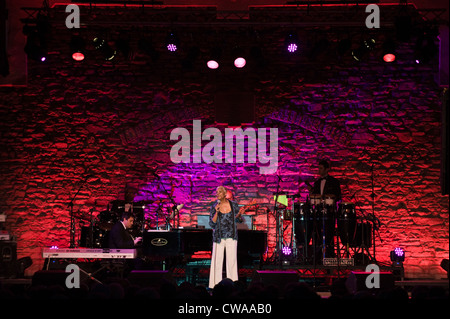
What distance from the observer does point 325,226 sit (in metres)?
9.80

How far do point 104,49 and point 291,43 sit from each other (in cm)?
355

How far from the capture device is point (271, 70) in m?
11.6

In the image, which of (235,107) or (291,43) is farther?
(235,107)

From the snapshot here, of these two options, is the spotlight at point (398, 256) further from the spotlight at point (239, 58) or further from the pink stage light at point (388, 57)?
the spotlight at point (239, 58)

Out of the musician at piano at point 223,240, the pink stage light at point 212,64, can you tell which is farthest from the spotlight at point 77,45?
the musician at piano at point 223,240

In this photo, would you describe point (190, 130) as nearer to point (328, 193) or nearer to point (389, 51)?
point (328, 193)

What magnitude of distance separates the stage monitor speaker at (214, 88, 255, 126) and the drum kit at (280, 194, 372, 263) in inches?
95.0

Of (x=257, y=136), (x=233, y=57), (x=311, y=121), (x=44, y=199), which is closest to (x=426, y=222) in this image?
(x=311, y=121)

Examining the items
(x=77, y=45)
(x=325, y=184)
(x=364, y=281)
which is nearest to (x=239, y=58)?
(x=325, y=184)

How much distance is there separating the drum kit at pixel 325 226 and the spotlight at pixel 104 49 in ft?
14.9

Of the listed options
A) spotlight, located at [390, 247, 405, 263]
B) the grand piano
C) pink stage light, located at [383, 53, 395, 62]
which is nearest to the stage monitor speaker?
pink stage light, located at [383, 53, 395, 62]

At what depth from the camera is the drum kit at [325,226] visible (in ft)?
31.9

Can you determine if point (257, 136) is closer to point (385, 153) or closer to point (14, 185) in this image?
point (385, 153)

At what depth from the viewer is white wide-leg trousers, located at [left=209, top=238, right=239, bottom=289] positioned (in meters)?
Answer: 8.58
